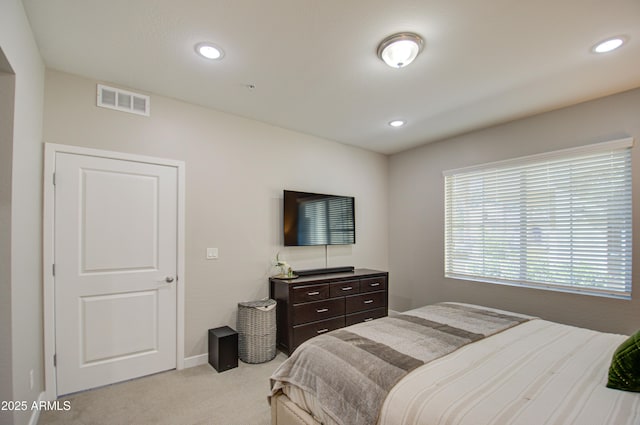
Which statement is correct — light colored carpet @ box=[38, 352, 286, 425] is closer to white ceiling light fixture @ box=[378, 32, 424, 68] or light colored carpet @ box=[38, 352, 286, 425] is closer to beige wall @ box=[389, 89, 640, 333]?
beige wall @ box=[389, 89, 640, 333]

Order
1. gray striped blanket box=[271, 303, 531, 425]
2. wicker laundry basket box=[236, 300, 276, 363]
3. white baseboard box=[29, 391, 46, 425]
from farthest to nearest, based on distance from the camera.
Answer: wicker laundry basket box=[236, 300, 276, 363], white baseboard box=[29, 391, 46, 425], gray striped blanket box=[271, 303, 531, 425]

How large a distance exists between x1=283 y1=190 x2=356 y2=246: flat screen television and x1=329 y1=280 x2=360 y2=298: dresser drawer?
25.0 inches

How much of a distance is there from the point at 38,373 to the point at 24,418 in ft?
1.53

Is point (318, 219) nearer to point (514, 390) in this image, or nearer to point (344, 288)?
point (344, 288)

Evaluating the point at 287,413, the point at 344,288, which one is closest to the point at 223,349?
the point at 287,413

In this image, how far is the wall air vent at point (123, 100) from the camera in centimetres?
263

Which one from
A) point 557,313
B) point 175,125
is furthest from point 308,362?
point 557,313

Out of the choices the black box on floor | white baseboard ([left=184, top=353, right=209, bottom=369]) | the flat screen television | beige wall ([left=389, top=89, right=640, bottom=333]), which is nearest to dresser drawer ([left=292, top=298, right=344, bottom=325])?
the black box on floor

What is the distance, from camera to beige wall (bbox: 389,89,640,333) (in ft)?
9.02

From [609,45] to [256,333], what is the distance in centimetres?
385

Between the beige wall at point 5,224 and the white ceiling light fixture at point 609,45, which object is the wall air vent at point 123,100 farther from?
the white ceiling light fixture at point 609,45

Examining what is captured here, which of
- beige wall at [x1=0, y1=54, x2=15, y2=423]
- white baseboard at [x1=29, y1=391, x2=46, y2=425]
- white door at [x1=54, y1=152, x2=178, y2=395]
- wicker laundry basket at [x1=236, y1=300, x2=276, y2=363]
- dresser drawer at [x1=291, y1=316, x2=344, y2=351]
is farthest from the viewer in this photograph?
dresser drawer at [x1=291, y1=316, x2=344, y2=351]

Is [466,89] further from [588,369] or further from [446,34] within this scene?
[588,369]

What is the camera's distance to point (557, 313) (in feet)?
10.0
